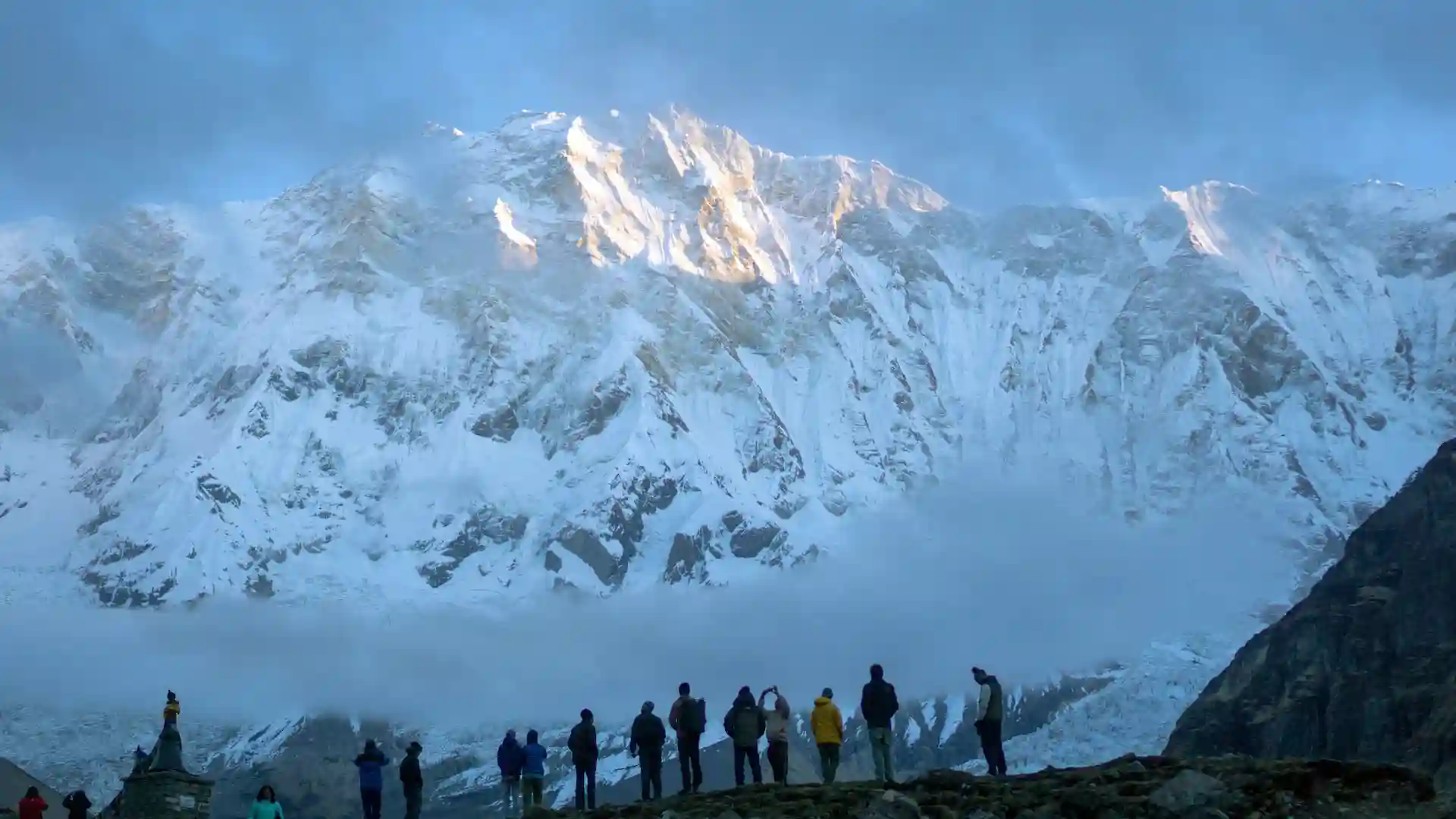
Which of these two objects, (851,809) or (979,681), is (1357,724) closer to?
(979,681)

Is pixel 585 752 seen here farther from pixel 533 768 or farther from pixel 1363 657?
pixel 1363 657

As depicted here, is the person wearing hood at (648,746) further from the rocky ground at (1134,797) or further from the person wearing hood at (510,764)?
the rocky ground at (1134,797)

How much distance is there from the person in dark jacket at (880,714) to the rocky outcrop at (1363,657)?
44.6 metres

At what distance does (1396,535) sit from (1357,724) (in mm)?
20208

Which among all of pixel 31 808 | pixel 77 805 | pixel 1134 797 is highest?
pixel 77 805

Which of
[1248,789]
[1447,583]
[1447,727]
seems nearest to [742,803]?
[1248,789]

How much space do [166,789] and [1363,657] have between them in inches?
2685

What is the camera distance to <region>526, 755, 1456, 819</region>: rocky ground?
3203 centimetres

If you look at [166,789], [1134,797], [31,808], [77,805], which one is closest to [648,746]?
[1134,797]

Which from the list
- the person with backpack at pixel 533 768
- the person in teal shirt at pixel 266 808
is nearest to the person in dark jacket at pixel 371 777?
the person with backpack at pixel 533 768

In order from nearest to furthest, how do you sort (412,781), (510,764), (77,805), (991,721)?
(991,721), (412,781), (77,805), (510,764)

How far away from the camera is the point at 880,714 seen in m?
38.4

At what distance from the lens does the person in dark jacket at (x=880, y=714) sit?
126 ft

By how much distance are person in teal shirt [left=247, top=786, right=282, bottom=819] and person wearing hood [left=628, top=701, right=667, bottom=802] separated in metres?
7.33
